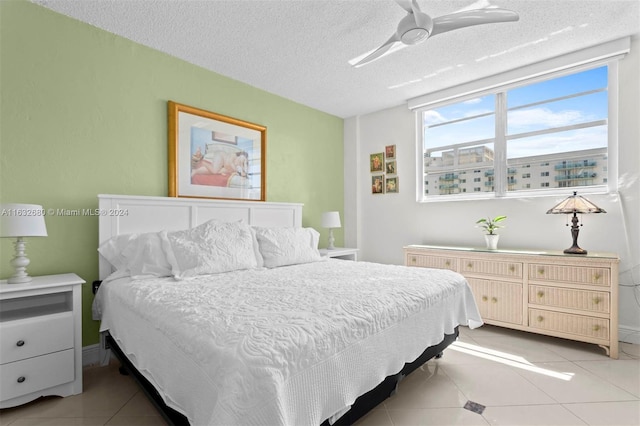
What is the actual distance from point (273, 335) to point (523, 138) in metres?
3.49

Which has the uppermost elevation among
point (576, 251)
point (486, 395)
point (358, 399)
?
point (576, 251)

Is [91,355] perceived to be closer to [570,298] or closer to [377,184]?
[377,184]

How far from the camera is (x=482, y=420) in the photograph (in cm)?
173

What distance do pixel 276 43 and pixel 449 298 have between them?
2.46 m

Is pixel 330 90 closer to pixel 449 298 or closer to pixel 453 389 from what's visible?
pixel 449 298

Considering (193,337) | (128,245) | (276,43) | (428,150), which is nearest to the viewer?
(193,337)

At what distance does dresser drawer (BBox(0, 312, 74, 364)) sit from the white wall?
3.45 meters

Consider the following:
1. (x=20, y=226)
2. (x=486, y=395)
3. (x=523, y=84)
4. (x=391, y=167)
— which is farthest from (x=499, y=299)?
(x=20, y=226)

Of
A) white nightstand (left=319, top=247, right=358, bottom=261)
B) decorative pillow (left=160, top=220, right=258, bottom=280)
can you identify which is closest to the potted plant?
white nightstand (left=319, top=247, right=358, bottom=261)

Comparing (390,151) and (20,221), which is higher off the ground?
(390,151)

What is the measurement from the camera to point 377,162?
4.47 metres

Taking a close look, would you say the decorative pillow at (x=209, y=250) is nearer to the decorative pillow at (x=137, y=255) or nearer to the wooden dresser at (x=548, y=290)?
the decorative pillow at (x=137, y=255)

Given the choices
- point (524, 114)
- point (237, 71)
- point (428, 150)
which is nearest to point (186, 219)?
point (237, 71)

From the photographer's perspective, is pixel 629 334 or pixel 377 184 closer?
pixel 629 334
